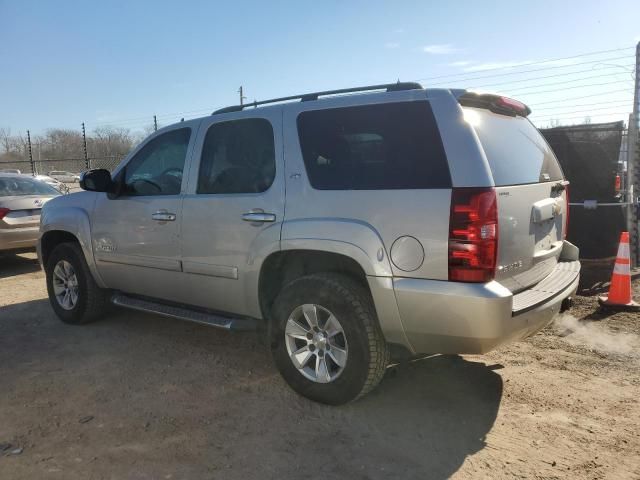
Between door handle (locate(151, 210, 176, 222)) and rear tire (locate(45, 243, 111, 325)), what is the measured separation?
4.29 ft

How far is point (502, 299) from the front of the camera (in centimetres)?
283

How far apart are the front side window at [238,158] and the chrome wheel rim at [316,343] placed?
3.16ft

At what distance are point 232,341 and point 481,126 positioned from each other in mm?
2940

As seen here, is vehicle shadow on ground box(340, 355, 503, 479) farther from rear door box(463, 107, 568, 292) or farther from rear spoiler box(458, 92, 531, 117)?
rear spoiler box(458, 92, 531, 117)

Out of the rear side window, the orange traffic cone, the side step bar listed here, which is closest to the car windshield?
the side step bar

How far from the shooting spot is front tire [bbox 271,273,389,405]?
10.6 ft

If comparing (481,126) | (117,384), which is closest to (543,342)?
(481,126)

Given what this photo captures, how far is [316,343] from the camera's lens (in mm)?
3479

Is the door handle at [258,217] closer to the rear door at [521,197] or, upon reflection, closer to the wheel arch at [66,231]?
the rear door at [521,197]

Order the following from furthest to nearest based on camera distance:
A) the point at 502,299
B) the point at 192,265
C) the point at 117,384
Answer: the point at 192,265 < the point at 117,384 < the point at 502,299

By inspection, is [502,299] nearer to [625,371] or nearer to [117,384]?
[625,371]

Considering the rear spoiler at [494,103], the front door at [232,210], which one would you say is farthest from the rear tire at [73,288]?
the rear spoiler at [494,103]

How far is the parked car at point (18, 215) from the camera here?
7910 millimetres

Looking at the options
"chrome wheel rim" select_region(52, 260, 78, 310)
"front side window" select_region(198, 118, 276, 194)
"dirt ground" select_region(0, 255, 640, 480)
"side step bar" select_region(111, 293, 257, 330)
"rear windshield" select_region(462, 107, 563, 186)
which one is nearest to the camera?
"dirt ground" select_region(0, 255, 640, 480)
